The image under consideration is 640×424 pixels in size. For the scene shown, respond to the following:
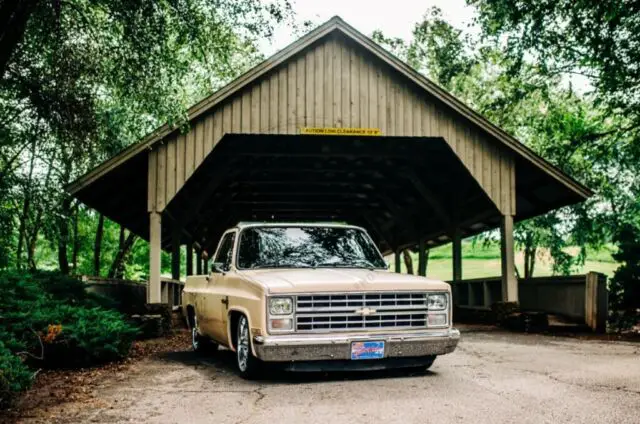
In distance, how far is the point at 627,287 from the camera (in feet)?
61.4

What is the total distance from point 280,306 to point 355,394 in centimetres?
125

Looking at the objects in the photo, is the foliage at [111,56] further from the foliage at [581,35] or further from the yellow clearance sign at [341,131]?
the foliage at [581,35]

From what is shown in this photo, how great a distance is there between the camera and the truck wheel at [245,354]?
8.36 metres

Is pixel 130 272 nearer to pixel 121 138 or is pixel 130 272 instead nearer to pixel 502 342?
pixel 121 138

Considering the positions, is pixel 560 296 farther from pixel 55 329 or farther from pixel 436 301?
pixel 55 329

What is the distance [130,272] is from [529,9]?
121 feet

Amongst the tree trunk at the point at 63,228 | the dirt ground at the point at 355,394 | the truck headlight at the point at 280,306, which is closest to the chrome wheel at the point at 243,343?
the dirt ground at the point at 355,394

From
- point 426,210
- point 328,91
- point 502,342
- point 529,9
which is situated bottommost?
point 502,342

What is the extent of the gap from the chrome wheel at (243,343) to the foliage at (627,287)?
12.4 meters

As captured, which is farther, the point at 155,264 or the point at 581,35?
the point at 581,35

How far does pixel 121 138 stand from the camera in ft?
80.0

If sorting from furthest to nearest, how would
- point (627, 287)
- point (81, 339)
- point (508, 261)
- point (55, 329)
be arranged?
point (627, 287), point (508, 261), point (81, 339), point (55, 329)

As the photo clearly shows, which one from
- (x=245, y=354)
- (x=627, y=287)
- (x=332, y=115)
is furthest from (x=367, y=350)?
(x=627, y=287)

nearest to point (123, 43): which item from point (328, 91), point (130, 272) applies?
point (328, 91)
